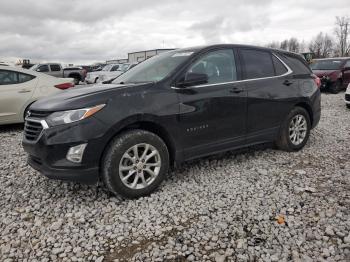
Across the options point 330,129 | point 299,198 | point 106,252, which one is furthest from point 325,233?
point 330,129

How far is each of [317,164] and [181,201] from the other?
2297 millimetres

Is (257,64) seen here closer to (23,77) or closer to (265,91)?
(265,91)

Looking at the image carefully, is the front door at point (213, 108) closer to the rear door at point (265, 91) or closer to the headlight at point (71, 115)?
the rear door at point (265, 91)

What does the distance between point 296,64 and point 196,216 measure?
3.29 metres

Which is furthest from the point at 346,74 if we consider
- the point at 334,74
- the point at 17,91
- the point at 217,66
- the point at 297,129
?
the point at 17,91

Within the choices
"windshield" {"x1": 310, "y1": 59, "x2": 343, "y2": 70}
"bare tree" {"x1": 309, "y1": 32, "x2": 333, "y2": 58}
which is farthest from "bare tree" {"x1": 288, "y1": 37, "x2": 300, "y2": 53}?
"windshield" {"x1": 310, "y1": 59, "x2": 343, "y2": 70}

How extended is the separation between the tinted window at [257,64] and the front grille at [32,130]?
109 inches

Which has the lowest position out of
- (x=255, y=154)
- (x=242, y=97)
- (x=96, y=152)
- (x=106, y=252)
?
(x=106, y=252)

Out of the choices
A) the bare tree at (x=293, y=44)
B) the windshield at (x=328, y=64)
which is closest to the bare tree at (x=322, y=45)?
the bare tree at (x=293, y=44)

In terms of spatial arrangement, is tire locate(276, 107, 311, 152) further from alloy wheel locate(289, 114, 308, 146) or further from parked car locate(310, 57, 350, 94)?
parked car locate(310, 57, 350, 94)

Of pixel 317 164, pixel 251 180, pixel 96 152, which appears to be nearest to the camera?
pixel 96 152

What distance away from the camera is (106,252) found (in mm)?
2738

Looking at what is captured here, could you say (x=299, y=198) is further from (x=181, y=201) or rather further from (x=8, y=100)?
(x=8, y=100)

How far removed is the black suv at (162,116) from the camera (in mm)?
3297
